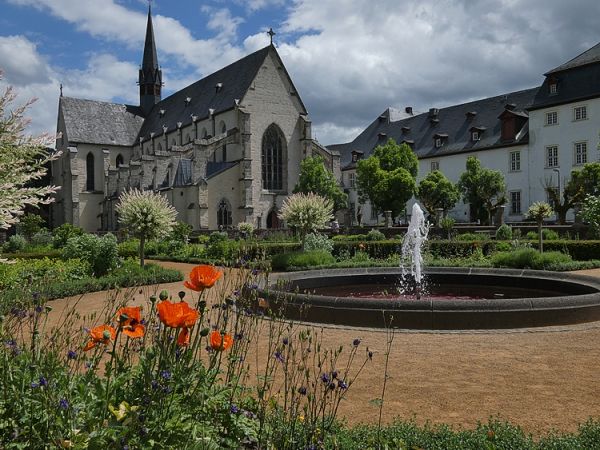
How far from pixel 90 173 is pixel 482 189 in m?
41.5

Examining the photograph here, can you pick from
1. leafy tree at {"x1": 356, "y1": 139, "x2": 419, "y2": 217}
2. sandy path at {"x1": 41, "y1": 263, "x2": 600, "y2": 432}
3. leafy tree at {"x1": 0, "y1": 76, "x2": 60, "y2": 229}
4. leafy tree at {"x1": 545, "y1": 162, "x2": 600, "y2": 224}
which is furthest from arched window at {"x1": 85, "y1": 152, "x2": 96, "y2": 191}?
leafy tree at {"x1": 0, "y1": 76, "x2": 60, "y2": 229}

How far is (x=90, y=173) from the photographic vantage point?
60.2m

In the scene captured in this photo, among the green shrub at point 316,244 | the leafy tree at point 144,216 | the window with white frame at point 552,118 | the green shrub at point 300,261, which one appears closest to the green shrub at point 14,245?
the leafy tree at point 144,216

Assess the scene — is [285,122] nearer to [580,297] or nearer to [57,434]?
[580,297]

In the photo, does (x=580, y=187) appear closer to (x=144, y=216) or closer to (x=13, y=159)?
(x=144, y=216)

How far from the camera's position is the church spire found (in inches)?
2746

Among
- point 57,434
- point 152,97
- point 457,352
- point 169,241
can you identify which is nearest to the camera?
point 57,434

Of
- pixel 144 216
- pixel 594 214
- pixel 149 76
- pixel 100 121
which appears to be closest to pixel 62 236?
pixel 144 216

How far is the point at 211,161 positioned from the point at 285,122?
7.93 meters

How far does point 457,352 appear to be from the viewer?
7.72 metres

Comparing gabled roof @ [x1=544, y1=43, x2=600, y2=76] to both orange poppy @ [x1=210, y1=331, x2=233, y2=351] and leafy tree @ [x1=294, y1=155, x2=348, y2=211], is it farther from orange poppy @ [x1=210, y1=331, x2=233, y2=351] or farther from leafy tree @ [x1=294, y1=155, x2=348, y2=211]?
orange poppy @ [x1=210, y1=331, x2=233, y2=351]

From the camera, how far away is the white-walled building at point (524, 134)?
1625 inches

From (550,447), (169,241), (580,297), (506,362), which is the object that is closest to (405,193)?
(169,241)

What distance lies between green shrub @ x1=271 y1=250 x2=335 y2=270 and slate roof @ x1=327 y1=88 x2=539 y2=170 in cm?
3175
